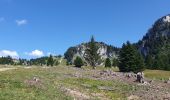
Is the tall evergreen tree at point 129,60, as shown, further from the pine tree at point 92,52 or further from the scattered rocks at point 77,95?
the scattered rocks at point 77,95

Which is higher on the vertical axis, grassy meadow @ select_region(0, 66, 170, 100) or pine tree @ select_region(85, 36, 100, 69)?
pine tree @ select_region(85, 36, 100, 69)

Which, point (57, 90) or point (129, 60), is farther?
point (129, 60)

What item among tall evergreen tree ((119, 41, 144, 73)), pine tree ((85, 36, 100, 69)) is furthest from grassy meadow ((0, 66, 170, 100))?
pine tree ((85, 36, 100, 69))

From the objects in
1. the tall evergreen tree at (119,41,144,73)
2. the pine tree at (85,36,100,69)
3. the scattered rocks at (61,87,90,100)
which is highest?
the pine tree at (85,36,100,69)

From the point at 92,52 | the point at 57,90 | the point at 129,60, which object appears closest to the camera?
the point at 57,90

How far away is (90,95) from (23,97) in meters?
11.2

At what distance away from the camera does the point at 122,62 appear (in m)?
106

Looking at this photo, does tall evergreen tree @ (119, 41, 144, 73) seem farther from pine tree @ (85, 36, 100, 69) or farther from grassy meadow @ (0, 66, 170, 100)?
grassy meadow @ (0, 66, 170, 100)

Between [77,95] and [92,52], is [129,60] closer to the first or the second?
[92,52]

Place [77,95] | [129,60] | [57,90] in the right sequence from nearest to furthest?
[77,95]
[57,90]
[129,60]

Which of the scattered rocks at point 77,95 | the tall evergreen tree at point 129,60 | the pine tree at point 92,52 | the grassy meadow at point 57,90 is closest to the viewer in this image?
the grassy meadow at point 57,90

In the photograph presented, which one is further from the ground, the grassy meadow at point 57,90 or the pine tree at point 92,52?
the pine tree at point 92,52

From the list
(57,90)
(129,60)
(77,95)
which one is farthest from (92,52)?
(77,95)

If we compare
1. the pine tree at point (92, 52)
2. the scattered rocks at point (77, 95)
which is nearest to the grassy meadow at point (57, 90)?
the scattered rocks at point (77, 95)
